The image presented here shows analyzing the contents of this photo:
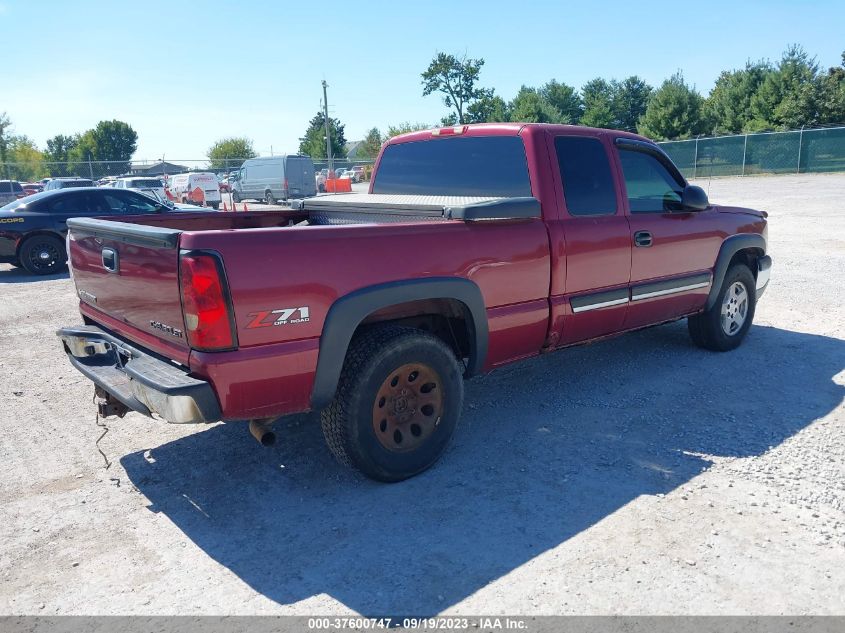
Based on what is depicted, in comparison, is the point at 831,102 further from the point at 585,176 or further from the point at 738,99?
the point at 585,176

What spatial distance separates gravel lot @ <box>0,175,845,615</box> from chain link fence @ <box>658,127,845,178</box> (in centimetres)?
3464

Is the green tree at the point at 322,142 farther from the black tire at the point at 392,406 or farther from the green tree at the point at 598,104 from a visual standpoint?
the black tire at the point at 392,406

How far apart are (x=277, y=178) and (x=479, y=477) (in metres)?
27.0

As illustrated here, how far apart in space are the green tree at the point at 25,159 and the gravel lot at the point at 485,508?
114ft

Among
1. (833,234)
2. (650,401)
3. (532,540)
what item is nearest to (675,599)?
(532,540)

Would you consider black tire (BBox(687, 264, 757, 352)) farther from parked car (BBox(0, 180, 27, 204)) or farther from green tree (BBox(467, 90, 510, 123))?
green tree (BBox(467, 90, 510, 123))

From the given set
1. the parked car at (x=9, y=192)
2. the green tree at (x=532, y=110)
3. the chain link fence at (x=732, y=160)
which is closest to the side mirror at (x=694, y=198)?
the parked car at (x=9, y=192)

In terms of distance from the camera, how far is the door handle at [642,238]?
15.7 feet

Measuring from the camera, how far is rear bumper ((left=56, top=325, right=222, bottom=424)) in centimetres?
291

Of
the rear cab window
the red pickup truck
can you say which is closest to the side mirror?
A: the red pickup truck

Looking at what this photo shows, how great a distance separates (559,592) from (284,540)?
132cm

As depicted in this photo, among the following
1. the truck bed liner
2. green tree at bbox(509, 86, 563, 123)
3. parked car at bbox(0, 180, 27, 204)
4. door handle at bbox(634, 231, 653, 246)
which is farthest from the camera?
green tree at bbox(509, 86, 563, 123)

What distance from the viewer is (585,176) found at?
4566 millimetres

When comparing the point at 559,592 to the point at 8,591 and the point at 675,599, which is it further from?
the point at 8,591
